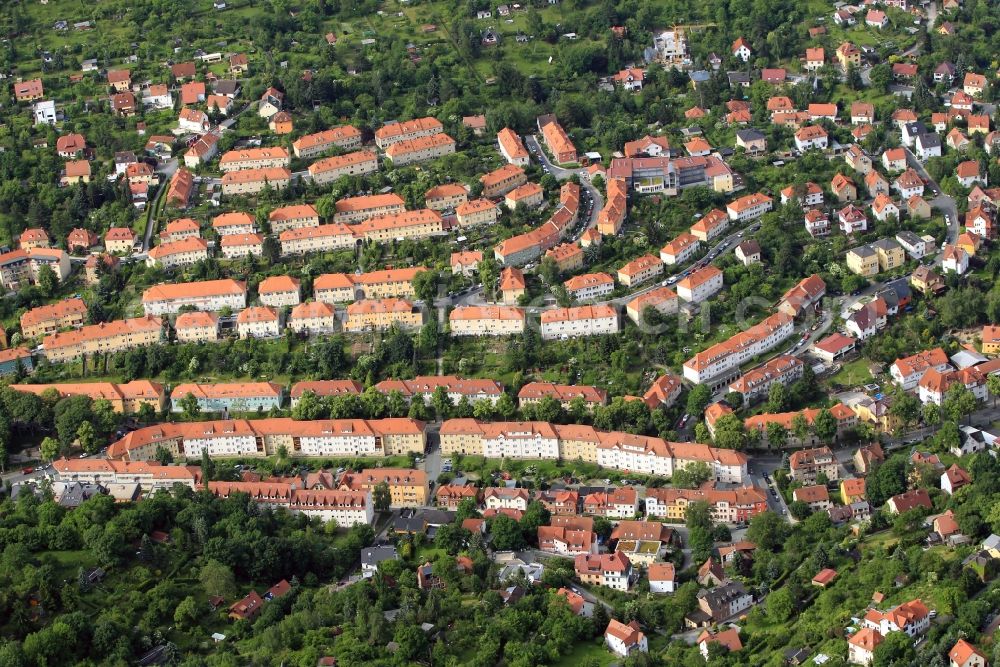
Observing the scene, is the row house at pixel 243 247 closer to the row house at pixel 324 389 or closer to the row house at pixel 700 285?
the row house at pixel 324 389

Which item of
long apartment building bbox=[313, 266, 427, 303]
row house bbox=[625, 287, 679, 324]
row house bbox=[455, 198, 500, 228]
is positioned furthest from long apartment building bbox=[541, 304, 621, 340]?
row house bbox=[455, 198, 500, 228]

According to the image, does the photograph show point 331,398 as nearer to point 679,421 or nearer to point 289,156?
point 679,421

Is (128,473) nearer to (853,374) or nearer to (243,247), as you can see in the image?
(243,247)

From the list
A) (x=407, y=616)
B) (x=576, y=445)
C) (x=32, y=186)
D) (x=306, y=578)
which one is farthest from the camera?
(x=32, y=186)

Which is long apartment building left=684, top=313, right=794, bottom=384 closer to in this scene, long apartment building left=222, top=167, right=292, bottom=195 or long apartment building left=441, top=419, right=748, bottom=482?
long apartment building left=441, top=419, right=748, bottom=482

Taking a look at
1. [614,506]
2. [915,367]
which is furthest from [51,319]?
[915,367]

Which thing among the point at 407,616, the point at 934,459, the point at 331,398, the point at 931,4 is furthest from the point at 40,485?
the point at 931,4
